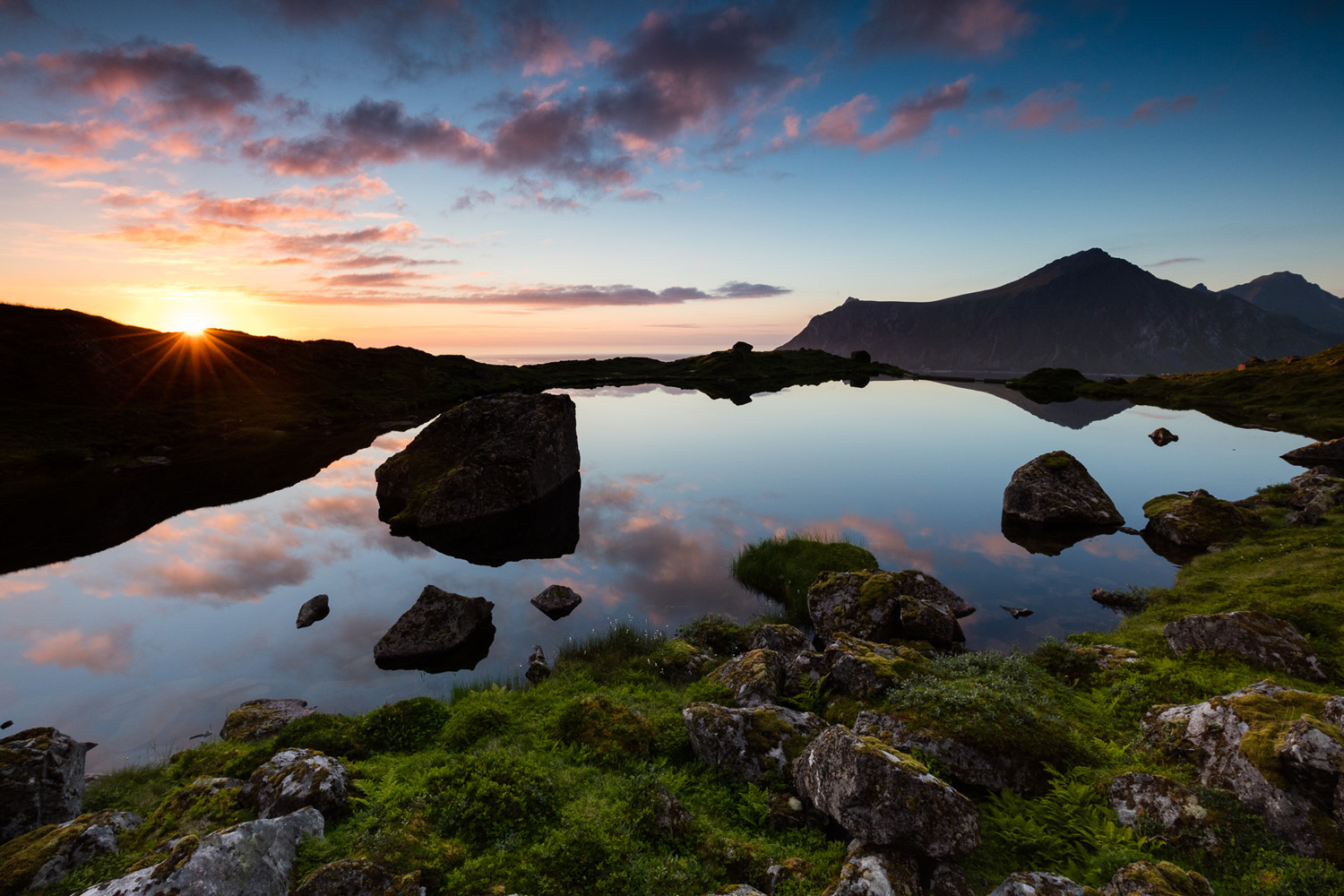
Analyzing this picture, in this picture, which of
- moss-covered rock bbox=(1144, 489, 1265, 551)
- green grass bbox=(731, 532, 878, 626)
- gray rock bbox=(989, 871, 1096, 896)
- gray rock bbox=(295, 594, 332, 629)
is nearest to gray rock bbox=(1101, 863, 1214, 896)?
gray rock bbox=(989, 871, 1096, 896)

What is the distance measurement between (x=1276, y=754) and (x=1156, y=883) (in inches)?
166

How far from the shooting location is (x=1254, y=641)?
1376cm

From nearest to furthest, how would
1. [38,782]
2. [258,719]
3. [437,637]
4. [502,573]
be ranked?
[38,782]
[258,719]
[437,637]
[502,573]

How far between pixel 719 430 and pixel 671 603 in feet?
166

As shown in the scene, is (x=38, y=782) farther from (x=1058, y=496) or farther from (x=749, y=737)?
(x=1058, y=496)

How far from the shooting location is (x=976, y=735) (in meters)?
9.69

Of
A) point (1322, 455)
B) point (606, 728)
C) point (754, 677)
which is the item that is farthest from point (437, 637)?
point (1322, 455)

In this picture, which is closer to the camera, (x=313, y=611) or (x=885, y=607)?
(x=885, y=607)

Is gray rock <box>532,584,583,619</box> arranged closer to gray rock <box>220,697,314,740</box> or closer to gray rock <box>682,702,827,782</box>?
gray rock <box>220,697,314,740</box>

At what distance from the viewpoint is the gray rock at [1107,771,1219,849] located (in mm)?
7535

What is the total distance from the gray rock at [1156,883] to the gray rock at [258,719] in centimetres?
1773

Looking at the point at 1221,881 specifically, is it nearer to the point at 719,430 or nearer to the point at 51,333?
the point at 719,430

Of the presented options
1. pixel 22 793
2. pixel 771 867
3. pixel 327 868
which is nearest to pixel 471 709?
pixel 327 868

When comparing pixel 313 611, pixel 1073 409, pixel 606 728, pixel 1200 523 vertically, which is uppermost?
pixel 1073 409
